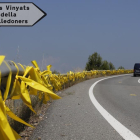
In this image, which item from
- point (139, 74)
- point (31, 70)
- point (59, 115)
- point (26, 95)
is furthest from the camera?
point (139, 74)

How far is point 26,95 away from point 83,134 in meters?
2.43

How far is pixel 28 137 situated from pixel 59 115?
183cm

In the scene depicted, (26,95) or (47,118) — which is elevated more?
(26,95)

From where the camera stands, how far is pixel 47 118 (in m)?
5.00

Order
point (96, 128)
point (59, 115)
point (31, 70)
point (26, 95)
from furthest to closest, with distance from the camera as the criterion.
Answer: point (59, 115) < point (96, 128) < point (31, 70) < point (26, 95)

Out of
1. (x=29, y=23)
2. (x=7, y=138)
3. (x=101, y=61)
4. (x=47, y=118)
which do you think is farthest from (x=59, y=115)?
(x=101, y=61)

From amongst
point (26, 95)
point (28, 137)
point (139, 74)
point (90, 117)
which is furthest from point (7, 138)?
point (139, 74)

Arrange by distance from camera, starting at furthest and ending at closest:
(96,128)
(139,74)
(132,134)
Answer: (139,74), (96,128), (132,134)

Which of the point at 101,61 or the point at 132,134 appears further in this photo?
the point at 101,61

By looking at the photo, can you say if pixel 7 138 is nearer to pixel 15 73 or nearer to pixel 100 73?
pixel 15 73

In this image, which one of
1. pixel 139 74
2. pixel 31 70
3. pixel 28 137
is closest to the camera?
pixel 31 70

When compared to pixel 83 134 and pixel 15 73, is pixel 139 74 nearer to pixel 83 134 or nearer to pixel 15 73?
pixel 83 134

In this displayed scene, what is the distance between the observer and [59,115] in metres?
5.41

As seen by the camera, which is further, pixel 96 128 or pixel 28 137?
pixel 96 128
